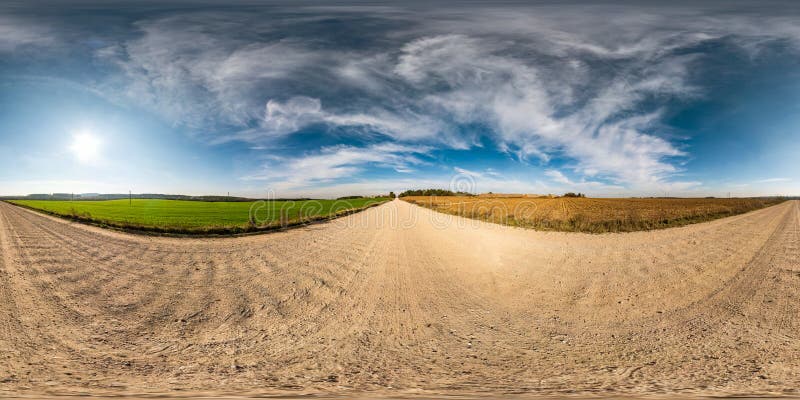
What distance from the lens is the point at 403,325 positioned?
4059 millimetres

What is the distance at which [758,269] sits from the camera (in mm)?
7266

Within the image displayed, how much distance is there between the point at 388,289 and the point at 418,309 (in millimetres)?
1162

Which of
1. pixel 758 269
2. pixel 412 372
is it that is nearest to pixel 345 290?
pixel 412 372

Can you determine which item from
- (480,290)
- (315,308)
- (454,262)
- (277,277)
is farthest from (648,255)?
(277,277)

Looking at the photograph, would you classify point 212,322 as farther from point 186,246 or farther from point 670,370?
point 186,246

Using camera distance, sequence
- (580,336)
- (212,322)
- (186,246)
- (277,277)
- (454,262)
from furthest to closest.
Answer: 1. (186,246)
2. (454,262)
3. (277,277)
4. (212,322)
5. (580,336)

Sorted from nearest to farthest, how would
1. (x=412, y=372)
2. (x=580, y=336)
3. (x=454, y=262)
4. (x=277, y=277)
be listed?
1. (x=412, y=372)
2. (x=580, y=336)
3. (x=277, y=277)
4. (x=454, y=262)

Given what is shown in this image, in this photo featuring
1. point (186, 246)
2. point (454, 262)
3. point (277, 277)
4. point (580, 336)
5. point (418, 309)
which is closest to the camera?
point (580, 336)

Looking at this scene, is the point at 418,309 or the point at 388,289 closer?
the point at 418,309

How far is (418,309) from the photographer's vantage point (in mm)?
4648

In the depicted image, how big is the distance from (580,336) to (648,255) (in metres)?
6.64

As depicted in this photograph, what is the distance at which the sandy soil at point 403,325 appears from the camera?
9.63ft

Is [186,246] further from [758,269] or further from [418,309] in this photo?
[758,269]

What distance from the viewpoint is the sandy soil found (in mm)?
2936
